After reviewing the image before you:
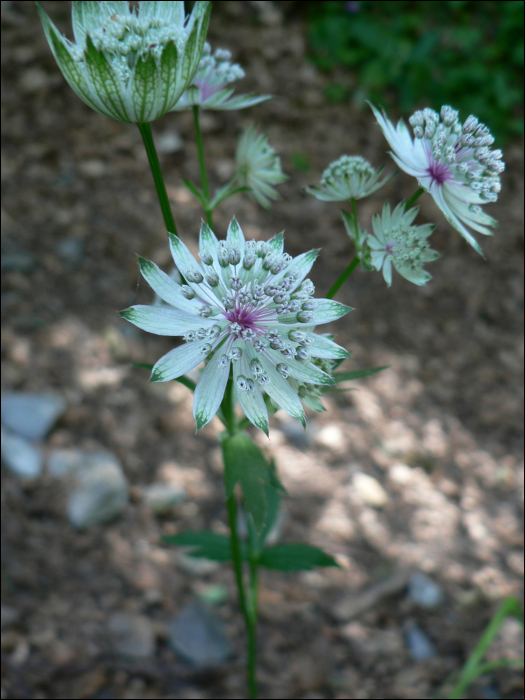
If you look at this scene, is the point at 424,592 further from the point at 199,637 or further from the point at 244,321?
the point at 244,321

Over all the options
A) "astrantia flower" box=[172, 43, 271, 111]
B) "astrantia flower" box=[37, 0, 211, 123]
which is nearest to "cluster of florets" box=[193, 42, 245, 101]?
"astrantia flower" box=[172, 43, 271, 111]

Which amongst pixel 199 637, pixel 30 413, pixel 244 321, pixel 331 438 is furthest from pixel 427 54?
pixel 199 637

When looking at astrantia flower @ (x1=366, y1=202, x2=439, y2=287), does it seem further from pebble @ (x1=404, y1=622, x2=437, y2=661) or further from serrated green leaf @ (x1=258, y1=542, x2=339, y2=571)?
pebble @ (x1=404, y1=622, x2=437, y2=661)

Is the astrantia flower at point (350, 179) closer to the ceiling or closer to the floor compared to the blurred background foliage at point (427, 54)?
closer to the floor

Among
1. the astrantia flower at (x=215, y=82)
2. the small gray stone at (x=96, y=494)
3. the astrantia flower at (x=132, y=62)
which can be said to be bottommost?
the small gray stone at (x=96, y=494)

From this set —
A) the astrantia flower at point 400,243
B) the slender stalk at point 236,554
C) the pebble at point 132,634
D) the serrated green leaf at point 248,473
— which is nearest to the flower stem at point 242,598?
the slender stalk at point 236,554

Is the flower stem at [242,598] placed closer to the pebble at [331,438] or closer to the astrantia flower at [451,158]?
the astrantia flower at [451,158]
